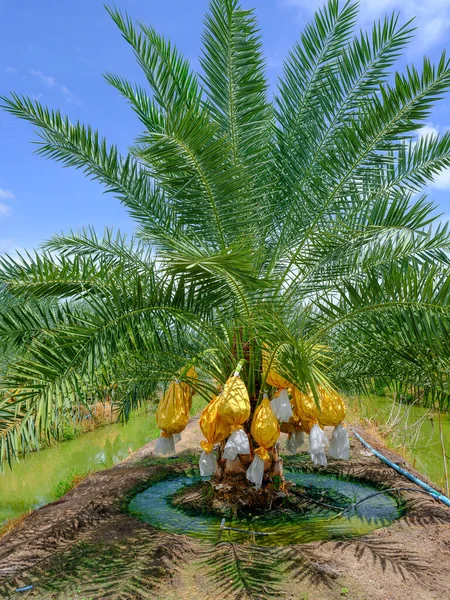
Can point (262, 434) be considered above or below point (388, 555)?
above

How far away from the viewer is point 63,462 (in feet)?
31.0

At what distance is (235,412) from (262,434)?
0.38 meters

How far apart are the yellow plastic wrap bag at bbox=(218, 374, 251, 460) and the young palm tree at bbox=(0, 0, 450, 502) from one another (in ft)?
1.38

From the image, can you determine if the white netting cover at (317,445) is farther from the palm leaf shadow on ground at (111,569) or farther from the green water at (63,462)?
the green water at (63,462)

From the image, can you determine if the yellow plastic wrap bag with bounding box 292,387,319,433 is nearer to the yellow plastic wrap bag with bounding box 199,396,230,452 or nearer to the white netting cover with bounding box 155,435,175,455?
the yellow plastic wrap bag with bounding box 199,396,230,452

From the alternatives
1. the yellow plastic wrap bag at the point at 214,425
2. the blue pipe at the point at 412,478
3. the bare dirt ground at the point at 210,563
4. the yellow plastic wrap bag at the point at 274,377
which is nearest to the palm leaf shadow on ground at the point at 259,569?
the bare dirt ground at the point at 210,563

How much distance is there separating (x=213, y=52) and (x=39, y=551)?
4468mm

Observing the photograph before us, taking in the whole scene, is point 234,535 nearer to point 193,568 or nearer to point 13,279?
point 193,568

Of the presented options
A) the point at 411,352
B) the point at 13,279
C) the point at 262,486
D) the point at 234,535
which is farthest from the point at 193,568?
the point at 13,279

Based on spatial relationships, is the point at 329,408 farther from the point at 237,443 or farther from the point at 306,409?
the point at 237,443

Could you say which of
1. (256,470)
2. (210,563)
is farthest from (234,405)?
(210,563)

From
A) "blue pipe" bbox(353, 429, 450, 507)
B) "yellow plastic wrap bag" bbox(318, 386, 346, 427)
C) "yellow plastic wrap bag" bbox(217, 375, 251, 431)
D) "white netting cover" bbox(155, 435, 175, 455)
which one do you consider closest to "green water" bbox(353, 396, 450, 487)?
"blue pipe" bbox(353, 429, 450, 507)

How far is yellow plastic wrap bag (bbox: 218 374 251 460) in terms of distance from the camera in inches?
145

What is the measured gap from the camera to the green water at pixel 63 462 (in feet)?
23.3
